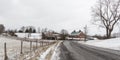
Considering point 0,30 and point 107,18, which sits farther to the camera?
point 0,30

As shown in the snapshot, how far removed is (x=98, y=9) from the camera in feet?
266

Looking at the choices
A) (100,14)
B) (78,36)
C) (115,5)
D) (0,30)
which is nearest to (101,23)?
(100,14)

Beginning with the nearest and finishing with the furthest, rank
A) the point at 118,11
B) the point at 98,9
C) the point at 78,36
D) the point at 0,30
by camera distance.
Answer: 1. the point at 118,11
2. the point at 98,9
3. the point at 78,36
4. the point at 0,30

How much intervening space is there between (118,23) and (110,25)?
3.36 metres

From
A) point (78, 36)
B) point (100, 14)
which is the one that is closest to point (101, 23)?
point (100, 14)

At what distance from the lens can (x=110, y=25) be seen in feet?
250

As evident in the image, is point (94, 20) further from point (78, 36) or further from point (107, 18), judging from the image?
point (78, 36)

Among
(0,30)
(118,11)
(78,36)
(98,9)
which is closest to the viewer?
(118,11)

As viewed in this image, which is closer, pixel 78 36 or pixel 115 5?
pixel 115 5

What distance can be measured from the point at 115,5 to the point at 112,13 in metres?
3.01

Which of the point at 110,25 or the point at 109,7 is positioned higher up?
the point at 109,7

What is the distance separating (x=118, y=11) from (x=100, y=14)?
6815 mm

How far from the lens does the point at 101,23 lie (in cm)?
7906

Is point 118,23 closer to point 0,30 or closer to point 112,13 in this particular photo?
point 112,13
